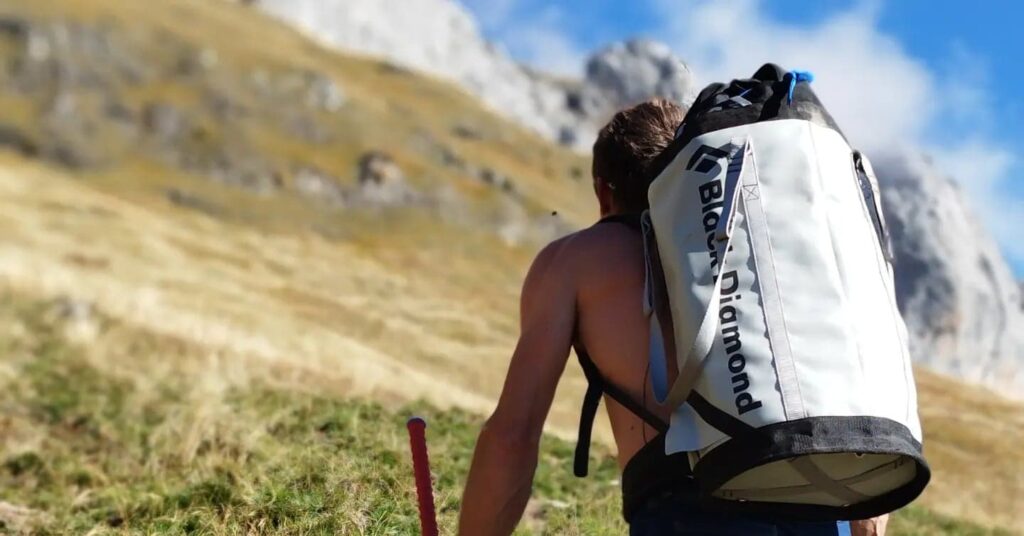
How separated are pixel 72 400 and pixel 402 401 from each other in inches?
157

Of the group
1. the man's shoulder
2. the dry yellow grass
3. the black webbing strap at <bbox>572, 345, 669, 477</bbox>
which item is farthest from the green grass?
the man's shoulder

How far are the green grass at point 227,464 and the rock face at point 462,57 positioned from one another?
140236 millimetres

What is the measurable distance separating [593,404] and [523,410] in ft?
0.87

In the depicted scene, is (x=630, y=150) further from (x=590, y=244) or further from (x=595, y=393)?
(x=595, y=393)

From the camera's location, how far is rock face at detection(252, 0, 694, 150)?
518 ft

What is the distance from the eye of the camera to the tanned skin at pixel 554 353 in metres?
3.10

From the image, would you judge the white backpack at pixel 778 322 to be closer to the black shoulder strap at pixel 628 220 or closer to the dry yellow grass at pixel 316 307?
the black shoulder strap at pixel 628 220

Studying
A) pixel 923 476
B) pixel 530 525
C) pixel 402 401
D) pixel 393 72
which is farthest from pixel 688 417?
pixel 393 72

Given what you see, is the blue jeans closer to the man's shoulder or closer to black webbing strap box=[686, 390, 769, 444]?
black webbing strap box=[686, 390, 769, 444]

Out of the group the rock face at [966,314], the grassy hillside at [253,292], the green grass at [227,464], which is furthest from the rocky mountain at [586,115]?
the green grass at [227,464]

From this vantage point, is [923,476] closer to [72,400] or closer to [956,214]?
[72,400]

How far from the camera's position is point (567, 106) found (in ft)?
607

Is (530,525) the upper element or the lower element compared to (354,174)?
lower

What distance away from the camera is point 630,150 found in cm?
331
